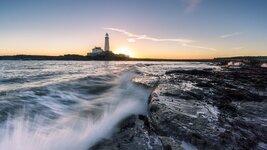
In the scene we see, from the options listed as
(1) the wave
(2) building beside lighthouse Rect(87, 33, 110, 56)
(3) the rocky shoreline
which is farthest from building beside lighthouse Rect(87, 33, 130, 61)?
(3) the rocky shoreline

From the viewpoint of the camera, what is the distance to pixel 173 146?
11.0 ft

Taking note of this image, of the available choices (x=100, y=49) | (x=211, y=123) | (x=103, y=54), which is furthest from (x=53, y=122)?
(x=100, y=49)

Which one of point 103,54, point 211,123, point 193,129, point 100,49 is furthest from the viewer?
point 100,49

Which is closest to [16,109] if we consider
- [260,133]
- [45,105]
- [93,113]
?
[45,105]

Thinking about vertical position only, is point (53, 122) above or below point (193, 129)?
below

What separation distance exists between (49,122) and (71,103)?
2.82m

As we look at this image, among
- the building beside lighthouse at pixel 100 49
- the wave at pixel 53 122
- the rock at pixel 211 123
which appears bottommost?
the wave at pixel 53 122

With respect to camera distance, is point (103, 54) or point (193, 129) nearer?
point (193, 129)

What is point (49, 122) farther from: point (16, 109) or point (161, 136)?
point (161, 136)

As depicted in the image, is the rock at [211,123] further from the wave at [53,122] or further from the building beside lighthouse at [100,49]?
the building beside lighthouse at [100,49]

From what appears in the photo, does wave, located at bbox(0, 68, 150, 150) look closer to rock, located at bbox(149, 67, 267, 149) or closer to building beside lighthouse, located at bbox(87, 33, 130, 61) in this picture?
rock, located at bbox(149, 67, 267, 149)

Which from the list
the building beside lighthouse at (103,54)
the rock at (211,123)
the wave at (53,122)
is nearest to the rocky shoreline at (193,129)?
the rock at (211,123)

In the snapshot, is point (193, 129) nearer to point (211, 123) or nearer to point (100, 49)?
point (211, 123)

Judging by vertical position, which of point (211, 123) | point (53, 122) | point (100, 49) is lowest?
point (53, 122)
